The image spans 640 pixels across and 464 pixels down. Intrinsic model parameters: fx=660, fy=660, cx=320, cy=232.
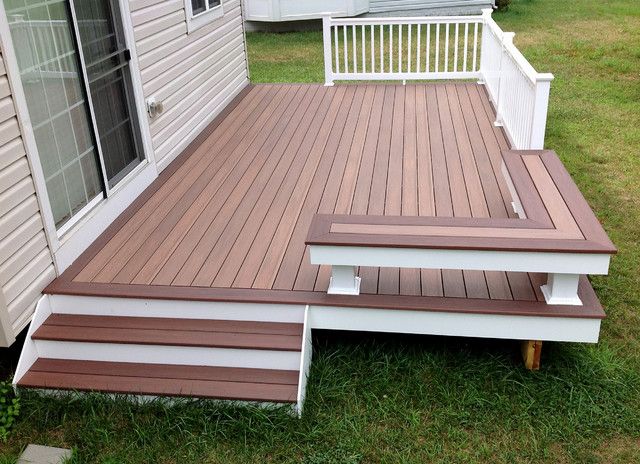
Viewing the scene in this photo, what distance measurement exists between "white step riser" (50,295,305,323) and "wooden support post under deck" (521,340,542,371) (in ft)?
3.57

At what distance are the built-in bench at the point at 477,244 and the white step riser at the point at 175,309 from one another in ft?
0.94

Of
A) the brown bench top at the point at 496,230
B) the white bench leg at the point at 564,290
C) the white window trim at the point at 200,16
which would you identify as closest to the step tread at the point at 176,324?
the brown bench top at the point at 496,230

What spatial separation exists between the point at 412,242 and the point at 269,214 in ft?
4.88

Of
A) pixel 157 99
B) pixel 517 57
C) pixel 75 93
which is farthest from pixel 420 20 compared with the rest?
pixel 75 93

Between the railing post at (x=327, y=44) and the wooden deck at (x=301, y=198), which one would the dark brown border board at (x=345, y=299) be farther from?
the railing post at (x=327, y=44)

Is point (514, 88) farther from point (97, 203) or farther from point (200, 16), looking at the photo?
point (97, 203)

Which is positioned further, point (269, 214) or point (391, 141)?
point (391, 141)

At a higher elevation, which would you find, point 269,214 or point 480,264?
point 480,264

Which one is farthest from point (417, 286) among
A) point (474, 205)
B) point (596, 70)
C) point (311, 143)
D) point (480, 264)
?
point (596, 70)

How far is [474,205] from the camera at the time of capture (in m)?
4.16

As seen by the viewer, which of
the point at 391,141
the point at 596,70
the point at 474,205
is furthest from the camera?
the point at 596,70

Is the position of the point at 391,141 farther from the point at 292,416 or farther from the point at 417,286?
the point at 292,416

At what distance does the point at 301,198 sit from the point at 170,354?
162 cm

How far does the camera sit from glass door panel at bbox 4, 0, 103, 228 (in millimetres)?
3230
